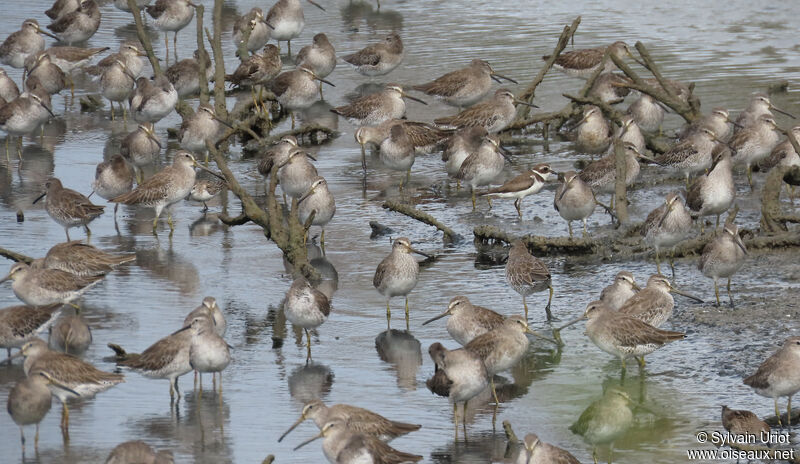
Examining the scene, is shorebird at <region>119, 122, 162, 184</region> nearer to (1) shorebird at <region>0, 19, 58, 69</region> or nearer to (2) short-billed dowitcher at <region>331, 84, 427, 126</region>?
(2) short-billed dowitcher at <region>331, 84, 427, 126</region>

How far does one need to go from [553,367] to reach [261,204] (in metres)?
5.77

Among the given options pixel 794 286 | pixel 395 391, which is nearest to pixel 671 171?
pixel 794 286

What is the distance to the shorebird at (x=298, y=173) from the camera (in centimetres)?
1532

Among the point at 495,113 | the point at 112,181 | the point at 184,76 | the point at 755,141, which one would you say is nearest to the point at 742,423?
the point at 755,141

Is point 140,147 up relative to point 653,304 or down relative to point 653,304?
down

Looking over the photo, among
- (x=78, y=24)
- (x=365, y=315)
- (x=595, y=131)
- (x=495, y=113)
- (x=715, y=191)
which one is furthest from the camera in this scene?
(x=78, y=24)

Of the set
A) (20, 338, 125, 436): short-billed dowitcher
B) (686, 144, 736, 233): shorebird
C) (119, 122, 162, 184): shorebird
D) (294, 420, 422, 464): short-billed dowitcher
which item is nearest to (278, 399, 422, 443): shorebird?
(294, 420, 422, 464): short-billed dowitcher

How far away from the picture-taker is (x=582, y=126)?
1725cm

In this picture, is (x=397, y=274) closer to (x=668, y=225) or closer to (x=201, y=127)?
(x=668, y=225)

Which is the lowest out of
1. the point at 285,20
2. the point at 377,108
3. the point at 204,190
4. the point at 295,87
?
the point at 204,190

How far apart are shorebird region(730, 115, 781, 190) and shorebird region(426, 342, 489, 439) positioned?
7.09m

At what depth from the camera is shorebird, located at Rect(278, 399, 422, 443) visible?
8773mm

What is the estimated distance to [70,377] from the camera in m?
9.60

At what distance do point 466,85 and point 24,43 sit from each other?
24.9ft
